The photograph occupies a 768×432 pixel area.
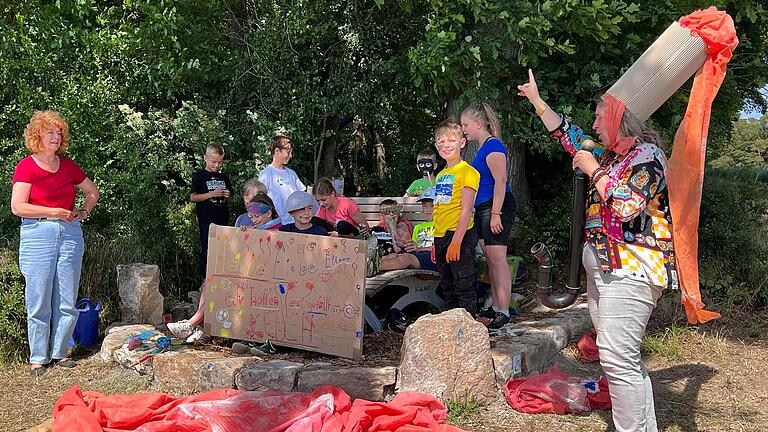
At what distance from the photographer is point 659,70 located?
3529mm

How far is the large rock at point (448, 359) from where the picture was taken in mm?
4211

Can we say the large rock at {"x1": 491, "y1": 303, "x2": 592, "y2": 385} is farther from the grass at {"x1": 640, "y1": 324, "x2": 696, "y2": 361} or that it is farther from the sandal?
the sandal

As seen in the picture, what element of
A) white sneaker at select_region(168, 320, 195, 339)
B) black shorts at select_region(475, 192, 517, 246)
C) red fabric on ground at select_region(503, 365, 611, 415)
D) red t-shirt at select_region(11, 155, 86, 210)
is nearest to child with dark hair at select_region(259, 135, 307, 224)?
white sneaker at select_region(168, 320, 195, 339)

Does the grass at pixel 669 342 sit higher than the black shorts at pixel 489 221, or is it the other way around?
the black shorts at pixel 489 221

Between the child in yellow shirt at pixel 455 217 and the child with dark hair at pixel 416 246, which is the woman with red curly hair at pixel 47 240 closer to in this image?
the child with dark hair at pixel 416 246

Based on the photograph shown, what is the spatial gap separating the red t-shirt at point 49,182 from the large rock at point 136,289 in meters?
0.91

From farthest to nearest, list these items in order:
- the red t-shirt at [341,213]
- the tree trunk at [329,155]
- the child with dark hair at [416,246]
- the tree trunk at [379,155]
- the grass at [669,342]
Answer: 1. the tree trunk at [379,155]
2. the tree trunk at [329,155]
3. the red t-shirt at [341,213]
4. the child with dark hair at [416,246]
5. the grass at [669,342]

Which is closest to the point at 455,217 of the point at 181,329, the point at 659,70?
the point at 659,70

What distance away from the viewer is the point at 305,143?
851cm

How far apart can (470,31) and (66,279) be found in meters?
4.28

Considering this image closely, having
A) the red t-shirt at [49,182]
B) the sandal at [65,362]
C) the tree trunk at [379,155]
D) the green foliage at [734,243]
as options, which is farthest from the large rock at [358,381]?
the tree trunk at [379,155]

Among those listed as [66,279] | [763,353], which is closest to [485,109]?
[763,353]

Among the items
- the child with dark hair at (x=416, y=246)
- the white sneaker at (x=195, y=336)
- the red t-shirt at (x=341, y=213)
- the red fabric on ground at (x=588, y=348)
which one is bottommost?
the white sneaker at (x=195, y=336)

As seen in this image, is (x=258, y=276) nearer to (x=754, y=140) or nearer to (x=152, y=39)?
(x=152, y=39)
